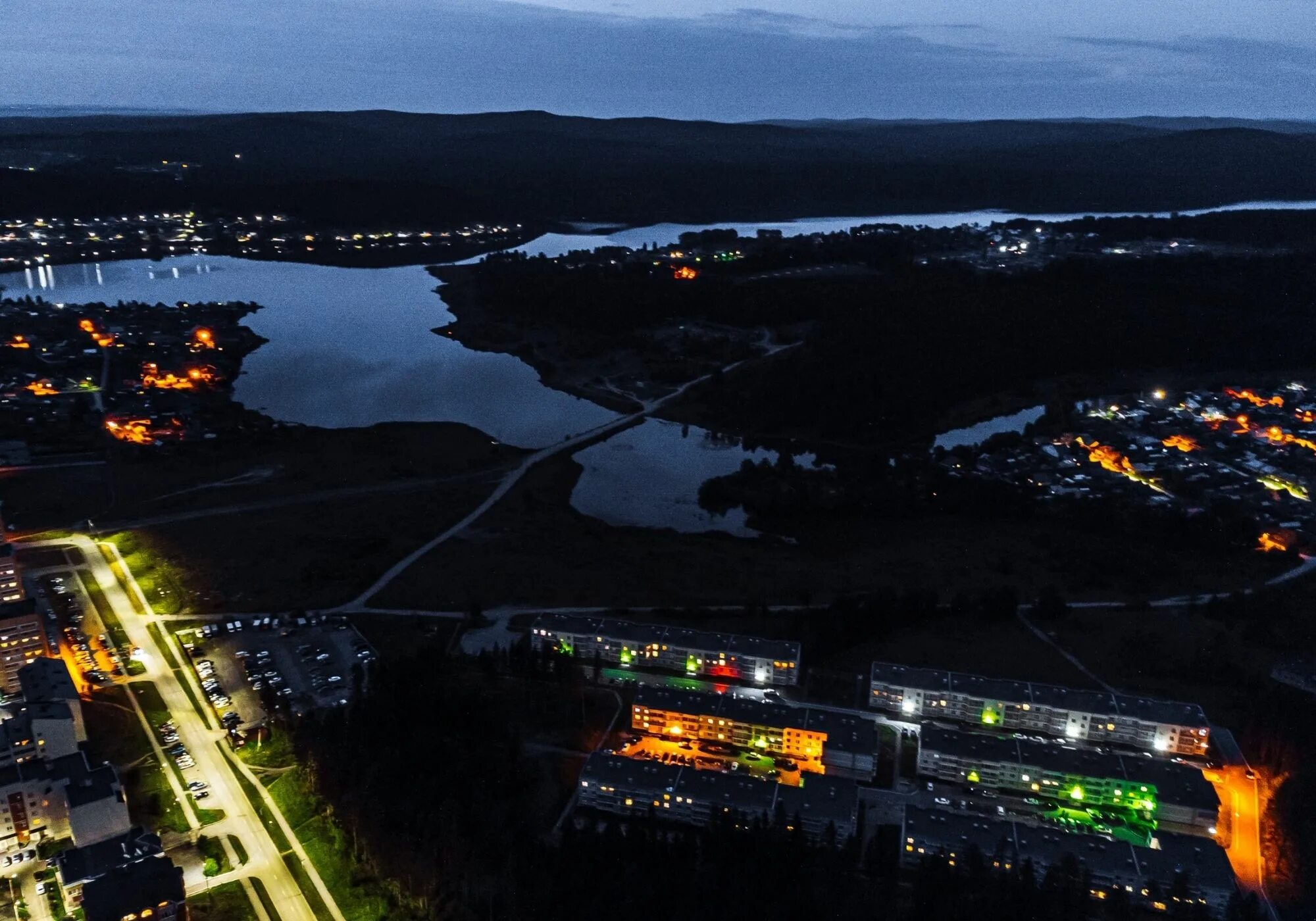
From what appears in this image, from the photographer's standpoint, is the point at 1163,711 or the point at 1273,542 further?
the point at 1273,542

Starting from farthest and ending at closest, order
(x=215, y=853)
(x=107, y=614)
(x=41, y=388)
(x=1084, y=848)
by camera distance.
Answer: (x=41, y=388), (x=107, y=614), (x=215, y=853), (x=1084, y=848)

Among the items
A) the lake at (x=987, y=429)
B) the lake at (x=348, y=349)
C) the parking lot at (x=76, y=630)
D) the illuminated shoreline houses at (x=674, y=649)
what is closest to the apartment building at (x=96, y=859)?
the parking lot at (x=76, y=630)

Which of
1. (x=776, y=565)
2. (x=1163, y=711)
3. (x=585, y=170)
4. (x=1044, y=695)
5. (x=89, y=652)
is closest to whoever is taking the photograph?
(x=1163, y=711)

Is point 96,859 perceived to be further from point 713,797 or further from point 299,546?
point 299,546

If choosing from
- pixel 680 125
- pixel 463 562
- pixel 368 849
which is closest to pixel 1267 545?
pixel 463 562

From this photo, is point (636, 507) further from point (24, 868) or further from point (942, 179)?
point (942, 179)

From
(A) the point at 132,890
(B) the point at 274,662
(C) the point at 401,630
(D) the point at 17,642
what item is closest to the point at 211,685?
(B) the point at 274,662

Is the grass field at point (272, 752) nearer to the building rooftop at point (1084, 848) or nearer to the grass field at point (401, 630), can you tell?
the grass field at point (401, 630)
